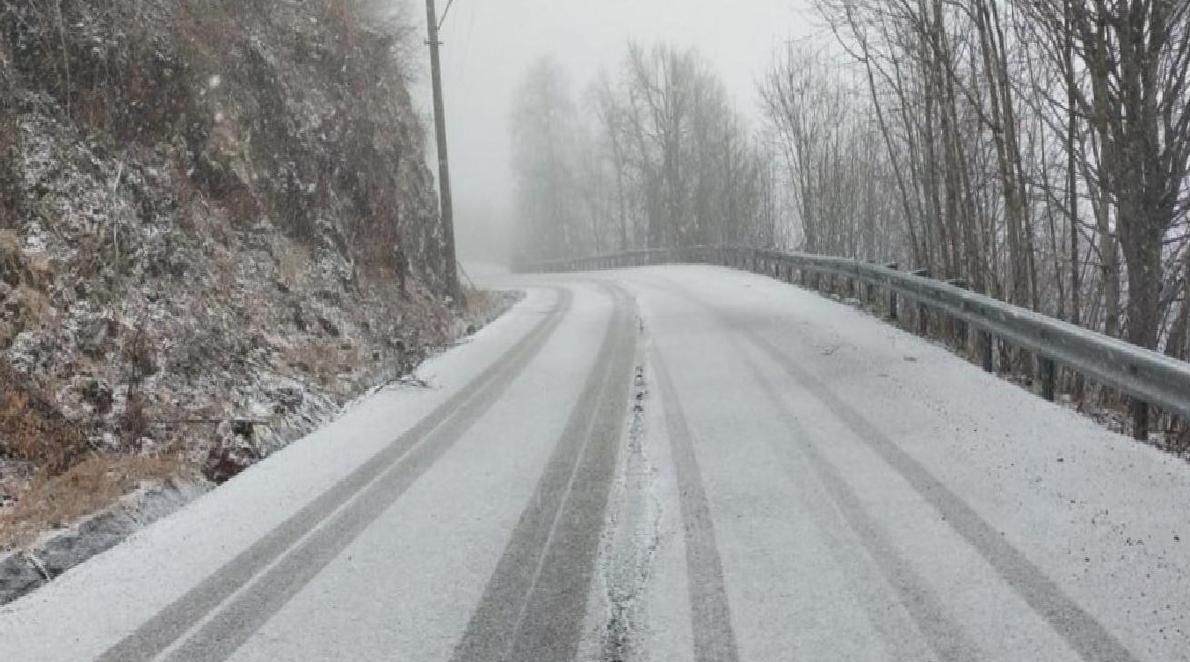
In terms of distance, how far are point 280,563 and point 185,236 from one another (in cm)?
619

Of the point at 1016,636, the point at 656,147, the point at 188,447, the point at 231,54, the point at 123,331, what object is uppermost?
the point at 656,147

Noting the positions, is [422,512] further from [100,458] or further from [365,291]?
[365,291]

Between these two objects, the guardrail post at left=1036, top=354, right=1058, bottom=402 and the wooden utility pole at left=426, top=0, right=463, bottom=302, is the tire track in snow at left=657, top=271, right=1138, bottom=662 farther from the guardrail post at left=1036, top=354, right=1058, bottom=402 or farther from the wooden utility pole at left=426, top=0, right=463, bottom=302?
the wooden utility pole at left=426, top=0, right=463, bottom=302

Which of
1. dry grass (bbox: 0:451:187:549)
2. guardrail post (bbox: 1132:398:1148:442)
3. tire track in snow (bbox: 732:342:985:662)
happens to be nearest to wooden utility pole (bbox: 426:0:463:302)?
dry grass (bbox: 0:451:187:549)

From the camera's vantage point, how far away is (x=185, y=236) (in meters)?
9.55

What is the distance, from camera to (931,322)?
1342 cm

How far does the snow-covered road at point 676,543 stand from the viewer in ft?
12.2

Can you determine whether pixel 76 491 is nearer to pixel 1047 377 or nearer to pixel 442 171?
pixel 1047 377

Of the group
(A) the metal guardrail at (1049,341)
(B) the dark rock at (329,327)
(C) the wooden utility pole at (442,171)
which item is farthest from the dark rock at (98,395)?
(C) the wooden utility pole at (442,171)

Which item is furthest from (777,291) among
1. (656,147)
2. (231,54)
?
(656,147)

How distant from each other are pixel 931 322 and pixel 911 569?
1017 centimetres

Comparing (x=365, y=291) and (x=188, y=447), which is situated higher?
(x=365, y=291)

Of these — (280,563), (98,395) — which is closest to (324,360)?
(98,395)

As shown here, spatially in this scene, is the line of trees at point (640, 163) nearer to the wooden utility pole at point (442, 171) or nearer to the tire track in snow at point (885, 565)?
the wooden utility pole at point (442, 171)
